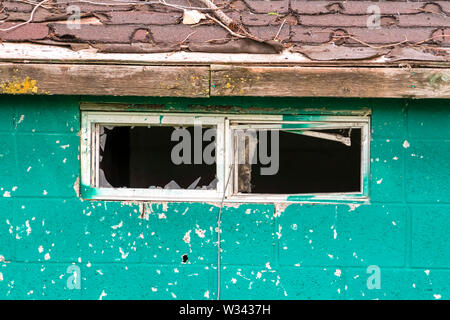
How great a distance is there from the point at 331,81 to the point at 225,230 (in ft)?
3.70

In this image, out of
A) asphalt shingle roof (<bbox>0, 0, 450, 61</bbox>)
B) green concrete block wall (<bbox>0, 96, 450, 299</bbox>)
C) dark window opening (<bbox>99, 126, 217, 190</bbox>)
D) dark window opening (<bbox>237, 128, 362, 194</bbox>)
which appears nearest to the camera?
asphalt shingle roof (<bbox>0, 0, 450, 61</bbox>)

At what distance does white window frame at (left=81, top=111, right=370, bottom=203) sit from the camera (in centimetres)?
300

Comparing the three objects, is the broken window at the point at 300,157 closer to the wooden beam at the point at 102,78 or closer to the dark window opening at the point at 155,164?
the wooden beam at the point at 102,78

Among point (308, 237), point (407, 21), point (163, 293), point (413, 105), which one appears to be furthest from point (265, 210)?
point (407, 21)

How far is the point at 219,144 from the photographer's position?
3.06 m

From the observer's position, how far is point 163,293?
10.0ft

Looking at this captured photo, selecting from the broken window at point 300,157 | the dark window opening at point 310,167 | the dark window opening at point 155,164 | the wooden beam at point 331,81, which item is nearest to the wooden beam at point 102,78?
the wooden beam at point 331,81

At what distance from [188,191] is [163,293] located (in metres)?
0.68

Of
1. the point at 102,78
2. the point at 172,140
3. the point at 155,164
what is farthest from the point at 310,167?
the point at 102,78

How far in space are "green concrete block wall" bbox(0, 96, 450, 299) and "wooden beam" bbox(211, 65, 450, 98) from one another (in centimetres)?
24

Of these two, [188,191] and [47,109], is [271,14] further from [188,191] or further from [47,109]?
[47,109]

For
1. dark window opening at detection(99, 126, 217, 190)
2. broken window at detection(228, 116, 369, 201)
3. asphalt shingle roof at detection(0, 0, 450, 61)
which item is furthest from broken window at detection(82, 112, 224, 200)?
dark window opening at detection(99, 126, 217, 190)

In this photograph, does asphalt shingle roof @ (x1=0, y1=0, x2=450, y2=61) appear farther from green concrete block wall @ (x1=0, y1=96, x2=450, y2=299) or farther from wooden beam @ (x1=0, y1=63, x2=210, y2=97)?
green concrete block wall @ (x1=0, y1=96, x2=450, y2=299)

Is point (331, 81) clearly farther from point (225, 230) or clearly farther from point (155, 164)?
point (155, 164)
